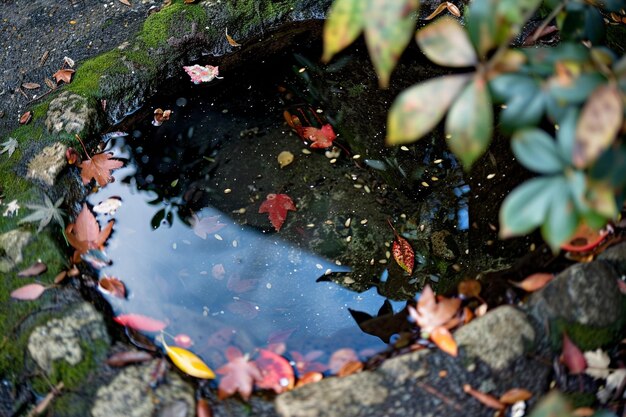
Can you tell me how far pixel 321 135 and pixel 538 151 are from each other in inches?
70.5

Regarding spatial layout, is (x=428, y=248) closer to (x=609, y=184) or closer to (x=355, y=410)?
(x=355, y=410)

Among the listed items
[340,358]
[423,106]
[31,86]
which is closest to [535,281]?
[340,358]

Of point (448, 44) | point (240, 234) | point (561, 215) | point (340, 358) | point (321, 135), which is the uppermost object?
point (448, 44)

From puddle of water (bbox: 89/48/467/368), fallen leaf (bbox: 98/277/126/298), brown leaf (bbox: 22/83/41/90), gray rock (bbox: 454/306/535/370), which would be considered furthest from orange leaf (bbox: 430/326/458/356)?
brown leaf (bbox: 22/83/41/90)

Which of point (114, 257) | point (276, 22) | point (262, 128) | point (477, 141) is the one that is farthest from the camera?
point (276, 22)

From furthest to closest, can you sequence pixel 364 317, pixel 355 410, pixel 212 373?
1. pixel 364 317
2. pixel 212 373
3. pixel 355 410

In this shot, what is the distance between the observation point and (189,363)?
1.99 m

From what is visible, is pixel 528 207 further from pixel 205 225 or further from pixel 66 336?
pixel 205 225

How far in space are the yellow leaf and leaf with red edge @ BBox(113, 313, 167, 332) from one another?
11cm

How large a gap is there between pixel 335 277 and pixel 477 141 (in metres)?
1.40

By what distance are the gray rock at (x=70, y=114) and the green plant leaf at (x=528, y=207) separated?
2.11 meters

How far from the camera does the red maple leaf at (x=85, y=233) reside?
229cm

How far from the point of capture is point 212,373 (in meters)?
1.96

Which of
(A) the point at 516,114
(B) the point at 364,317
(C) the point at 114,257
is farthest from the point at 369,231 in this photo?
(A) the point at 516,114
